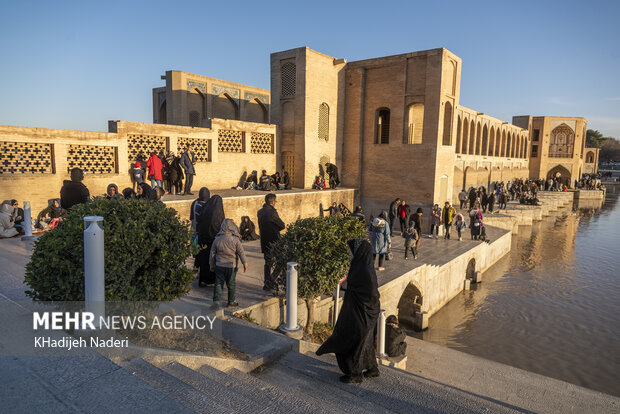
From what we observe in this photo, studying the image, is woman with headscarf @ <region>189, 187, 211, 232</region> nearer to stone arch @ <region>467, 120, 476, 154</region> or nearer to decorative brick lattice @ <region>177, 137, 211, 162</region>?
decorative brick lattice @ <region>177, 137, 211, 162</region>

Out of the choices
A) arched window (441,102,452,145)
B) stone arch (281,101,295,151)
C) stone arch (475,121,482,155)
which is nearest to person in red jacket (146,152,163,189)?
stone arch (281,101,295,151)

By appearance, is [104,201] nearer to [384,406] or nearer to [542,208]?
[384,406]

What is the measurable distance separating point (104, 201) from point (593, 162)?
73.5 m

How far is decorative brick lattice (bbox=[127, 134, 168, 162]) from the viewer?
11.6m

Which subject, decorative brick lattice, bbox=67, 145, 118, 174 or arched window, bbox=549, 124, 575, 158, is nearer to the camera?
decorative brick lattice, bbox=67, 145, 118, 174

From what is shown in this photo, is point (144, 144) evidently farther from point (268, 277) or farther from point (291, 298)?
point (291, 298)

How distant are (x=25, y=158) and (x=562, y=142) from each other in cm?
5287

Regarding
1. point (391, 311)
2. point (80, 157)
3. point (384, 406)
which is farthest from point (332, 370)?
point (80, 157)

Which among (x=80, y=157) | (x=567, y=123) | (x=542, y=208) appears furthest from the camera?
(x=567, y=123)

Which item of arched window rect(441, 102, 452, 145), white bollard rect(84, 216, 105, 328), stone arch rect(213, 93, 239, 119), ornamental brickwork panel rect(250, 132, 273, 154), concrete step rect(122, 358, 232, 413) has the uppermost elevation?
stone arch rect(213, 93, 239, 119)

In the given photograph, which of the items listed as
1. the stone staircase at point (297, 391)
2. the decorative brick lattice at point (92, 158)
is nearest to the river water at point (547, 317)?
the stone staircase at point (297, 391)

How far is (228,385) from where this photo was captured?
10.5ft

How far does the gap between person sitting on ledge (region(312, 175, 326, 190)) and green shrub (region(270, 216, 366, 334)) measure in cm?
1055

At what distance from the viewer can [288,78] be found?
Answer: 16.4 m
